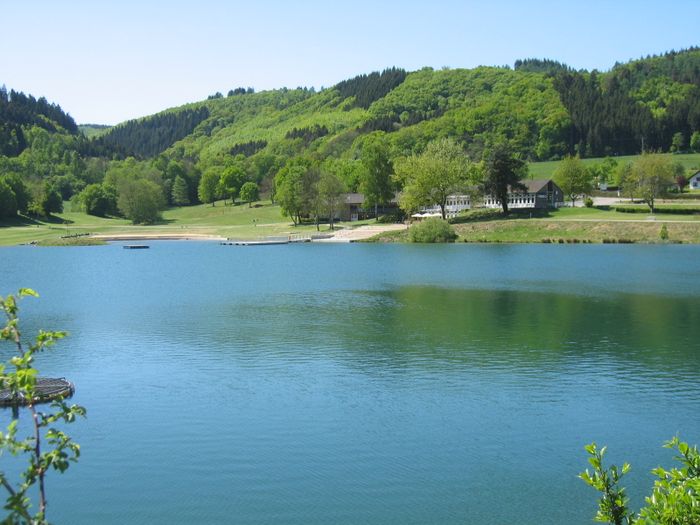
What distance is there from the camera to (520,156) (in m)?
175

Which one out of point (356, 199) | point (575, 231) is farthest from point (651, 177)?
point (356, 199)

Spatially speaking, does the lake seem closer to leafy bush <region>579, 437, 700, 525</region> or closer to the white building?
leafy bush <region>579, 437, 700, 525</region>

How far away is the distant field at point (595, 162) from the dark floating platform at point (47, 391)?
427 feet

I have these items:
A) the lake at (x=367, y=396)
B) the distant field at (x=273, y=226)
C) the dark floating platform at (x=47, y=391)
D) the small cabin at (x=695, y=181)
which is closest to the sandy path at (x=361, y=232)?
the distant field at (x=273, y=226)

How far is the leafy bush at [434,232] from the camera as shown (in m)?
93.3

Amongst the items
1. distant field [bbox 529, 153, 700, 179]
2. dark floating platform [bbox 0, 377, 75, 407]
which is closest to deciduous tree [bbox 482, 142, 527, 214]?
distant field [bbox 529, 153, 700, 179]

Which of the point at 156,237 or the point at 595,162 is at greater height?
the point at 595,162

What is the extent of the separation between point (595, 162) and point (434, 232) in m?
84.4

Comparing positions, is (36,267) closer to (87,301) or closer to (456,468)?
(87,301)

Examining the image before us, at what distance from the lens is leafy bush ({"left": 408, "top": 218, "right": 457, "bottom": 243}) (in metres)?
93.3

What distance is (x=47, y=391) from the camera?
2241 cm

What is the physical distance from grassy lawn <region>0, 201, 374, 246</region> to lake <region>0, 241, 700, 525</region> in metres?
64.1

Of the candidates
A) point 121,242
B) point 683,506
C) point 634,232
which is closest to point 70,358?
point 683,506

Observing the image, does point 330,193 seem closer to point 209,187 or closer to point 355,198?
point 355,198
